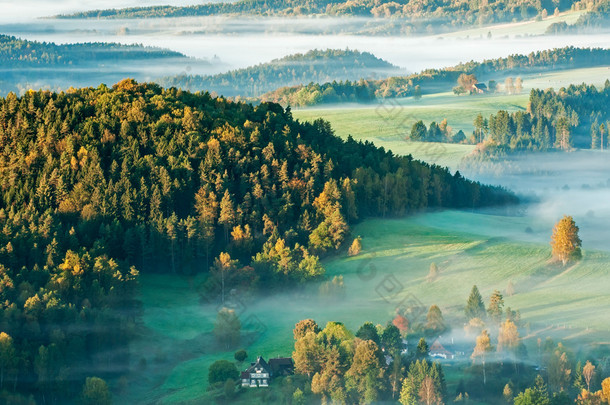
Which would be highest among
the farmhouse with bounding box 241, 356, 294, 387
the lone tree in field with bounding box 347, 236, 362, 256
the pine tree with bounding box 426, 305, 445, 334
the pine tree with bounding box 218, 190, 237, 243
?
the pine tree with bounding box 218, 190, 237, 243

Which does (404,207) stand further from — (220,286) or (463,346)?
(463,346)

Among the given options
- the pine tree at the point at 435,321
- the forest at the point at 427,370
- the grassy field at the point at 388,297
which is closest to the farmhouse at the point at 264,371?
the forest at the point at 427,370

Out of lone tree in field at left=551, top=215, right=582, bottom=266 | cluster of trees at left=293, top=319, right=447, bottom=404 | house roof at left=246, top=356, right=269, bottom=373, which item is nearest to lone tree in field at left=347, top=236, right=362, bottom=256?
lone tree in field at left=551, top=215, right=582, bottom=266

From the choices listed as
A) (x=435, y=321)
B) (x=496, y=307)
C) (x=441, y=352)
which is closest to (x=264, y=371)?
(x=441, y=352)

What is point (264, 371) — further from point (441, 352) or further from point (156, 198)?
point (156, 198)

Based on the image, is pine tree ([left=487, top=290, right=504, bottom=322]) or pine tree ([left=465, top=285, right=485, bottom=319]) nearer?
pine tree ([left=487, top=290, right=504, bottom=322])

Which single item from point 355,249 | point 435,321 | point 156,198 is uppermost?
point 156,198

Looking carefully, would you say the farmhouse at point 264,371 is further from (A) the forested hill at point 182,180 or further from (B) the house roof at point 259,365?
(A) the forested hill at point 182,180

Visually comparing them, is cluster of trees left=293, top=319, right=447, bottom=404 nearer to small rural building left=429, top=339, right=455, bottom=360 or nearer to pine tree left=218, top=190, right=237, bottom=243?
small rural building left=429, top=339, right=455, bottom=360
